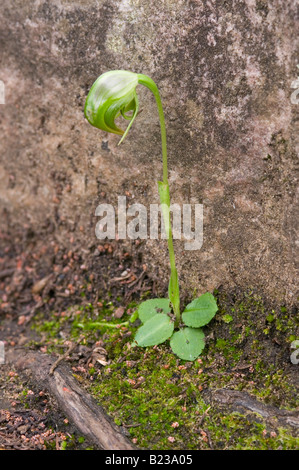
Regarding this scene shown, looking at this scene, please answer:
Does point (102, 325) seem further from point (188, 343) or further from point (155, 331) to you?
point (188, 343)

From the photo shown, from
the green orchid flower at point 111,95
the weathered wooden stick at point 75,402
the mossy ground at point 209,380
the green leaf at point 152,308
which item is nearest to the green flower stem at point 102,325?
the mossy ground at point 209,380

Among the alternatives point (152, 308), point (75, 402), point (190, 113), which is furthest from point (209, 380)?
point (190, 113)

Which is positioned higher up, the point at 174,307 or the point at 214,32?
the point at 214,32

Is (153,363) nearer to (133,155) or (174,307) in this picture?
(174,307)

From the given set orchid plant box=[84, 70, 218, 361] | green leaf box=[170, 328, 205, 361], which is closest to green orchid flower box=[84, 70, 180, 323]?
orchid plant box=[84, 70, 218, 361]

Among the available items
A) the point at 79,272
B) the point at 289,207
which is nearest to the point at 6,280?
the point at 79,272
